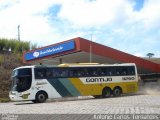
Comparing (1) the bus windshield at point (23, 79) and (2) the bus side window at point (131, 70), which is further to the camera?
(2) the bus side window at point (131, 70)

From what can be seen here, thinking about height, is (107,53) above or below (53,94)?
above

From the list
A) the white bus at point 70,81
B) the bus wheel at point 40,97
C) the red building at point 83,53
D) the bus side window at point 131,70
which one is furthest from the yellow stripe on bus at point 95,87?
the red building at point 83,53

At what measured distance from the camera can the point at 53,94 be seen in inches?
1220

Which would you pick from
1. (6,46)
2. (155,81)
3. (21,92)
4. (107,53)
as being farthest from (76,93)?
(6,46)

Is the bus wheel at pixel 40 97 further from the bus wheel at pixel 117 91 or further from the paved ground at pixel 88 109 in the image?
the paved ground at pixel 88 109

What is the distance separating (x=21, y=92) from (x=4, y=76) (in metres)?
17.9

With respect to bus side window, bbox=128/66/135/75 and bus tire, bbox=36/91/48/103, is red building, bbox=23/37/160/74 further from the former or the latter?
bus tire, bbox=36/91/48/103

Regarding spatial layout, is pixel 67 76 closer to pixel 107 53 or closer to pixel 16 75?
pixel 16 75

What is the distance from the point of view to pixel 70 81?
3156cm

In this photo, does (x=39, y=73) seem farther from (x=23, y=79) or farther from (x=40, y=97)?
(x=40, y=97)

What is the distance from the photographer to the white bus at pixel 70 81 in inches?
1189

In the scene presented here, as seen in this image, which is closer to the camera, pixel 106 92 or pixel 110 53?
pixel 106 92

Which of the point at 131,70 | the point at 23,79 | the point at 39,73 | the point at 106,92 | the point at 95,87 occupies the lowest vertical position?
the point at 106,92

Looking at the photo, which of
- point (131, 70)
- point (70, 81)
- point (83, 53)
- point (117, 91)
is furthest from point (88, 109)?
point (83, 53)
